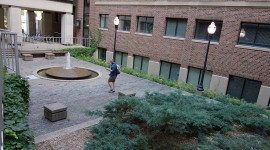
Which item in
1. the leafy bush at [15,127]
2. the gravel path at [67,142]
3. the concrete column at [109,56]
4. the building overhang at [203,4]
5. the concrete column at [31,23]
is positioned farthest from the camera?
the concrete column at [31,23]

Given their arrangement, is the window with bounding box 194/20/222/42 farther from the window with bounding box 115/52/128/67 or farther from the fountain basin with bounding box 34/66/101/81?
the fountain basin with bounding box 34/66/101/81

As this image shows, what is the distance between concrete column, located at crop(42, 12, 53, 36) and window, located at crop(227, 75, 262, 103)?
26.4m

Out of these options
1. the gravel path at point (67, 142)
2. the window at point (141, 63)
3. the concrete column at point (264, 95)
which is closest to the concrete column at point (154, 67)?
the window at point (141, 63)

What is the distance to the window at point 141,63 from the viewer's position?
21719mm

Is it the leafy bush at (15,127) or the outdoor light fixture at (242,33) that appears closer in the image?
the leafy bush at (15,127)

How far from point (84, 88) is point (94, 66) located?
6293 mm

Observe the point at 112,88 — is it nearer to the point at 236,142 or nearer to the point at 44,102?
the point at 44,102

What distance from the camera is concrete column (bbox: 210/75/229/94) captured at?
16.3m

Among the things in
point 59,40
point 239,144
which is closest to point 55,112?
point 239,144

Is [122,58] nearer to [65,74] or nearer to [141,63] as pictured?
[141,63]

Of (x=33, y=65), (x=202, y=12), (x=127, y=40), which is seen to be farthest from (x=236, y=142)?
(x=127, y=40)

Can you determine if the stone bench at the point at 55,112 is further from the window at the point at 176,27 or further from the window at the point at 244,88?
the window at the point at 176,27

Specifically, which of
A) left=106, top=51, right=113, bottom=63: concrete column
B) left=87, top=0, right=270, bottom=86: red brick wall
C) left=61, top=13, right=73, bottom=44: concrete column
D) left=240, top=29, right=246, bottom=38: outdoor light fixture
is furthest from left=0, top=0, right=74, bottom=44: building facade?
left=240, top=29, right=246, bottom=38: outdoor light fixture

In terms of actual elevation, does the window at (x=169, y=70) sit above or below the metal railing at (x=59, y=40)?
below
